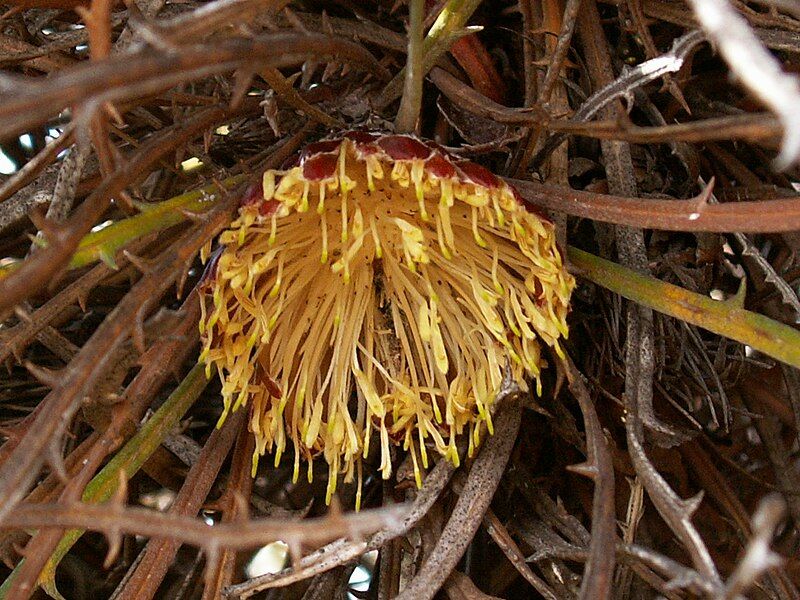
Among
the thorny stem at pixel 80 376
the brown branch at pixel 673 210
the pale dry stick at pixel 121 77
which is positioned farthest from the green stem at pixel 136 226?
the brown branch at pixel 673 210

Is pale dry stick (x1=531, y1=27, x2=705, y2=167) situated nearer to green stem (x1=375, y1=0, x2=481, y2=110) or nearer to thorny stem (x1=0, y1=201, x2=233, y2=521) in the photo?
green stem (x1=375, y1=0, x2=481, y2=110)

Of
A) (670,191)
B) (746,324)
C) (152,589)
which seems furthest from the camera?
(670,191)

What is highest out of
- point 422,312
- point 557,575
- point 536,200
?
point 536,200

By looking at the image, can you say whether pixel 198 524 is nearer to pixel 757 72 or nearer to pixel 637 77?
pixel 757 72

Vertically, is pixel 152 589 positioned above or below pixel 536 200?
below

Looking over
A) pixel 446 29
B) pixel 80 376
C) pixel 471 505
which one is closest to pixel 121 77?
pixel 80 376

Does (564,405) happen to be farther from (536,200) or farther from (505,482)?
(536,200)

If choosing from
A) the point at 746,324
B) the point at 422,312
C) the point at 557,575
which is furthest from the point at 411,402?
the point at 746,324
